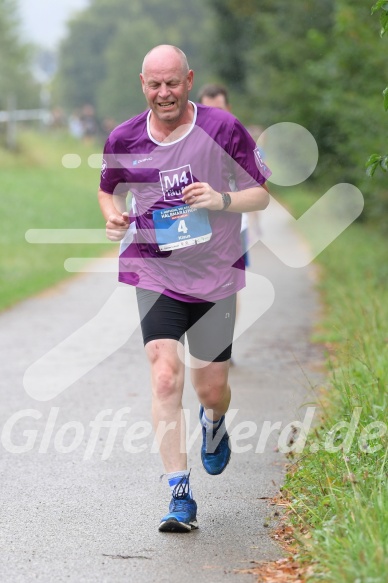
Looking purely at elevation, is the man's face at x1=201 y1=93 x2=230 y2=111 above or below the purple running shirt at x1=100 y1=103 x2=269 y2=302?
above

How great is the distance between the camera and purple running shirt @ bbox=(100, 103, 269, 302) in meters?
5.39

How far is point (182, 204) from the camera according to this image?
5375 mm

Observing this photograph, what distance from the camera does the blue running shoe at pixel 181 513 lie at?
5199 millimetres

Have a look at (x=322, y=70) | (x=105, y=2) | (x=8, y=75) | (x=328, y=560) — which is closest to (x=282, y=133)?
(x=322, y=70)

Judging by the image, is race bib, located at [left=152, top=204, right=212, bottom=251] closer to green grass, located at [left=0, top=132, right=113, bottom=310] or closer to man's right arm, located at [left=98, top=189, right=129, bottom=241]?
man's right arm, located at [left=98, top=189, right=129, bottom=241]

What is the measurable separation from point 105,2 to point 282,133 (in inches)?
3613

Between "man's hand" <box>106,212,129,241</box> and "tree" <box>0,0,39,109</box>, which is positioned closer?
"man's hand" <box>106,212,129,241</box>

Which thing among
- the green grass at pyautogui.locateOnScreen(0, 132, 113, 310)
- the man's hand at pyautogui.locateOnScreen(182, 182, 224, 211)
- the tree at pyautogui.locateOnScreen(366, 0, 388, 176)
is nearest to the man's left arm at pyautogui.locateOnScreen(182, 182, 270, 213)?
the man's hand at pyautogui.locateOnScreen(182, 182, 224, 211)

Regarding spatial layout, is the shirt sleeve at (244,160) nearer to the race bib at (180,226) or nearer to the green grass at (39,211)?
the race bib at (180,226)

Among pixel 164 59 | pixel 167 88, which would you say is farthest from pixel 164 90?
pixel 164 59

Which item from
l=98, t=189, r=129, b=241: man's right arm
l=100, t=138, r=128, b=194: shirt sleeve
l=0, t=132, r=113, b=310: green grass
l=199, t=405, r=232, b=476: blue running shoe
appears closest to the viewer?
l=98, t=189, r=129, b=241: man's right arm

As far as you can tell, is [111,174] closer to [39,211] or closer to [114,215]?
[114,215]

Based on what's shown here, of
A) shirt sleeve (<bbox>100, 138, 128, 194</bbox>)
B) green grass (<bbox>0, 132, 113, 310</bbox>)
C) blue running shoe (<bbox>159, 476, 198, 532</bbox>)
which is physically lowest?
blue running shoe (<bbox>159, 476, 198, 532</bbox>)

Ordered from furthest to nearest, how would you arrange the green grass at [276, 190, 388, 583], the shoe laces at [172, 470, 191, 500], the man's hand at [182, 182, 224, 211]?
the shoe laces at [172, 470, 191, 500] → the man's hand at [182, 182, 224, 211] → the green grass at [276, 190, 388, 583]
